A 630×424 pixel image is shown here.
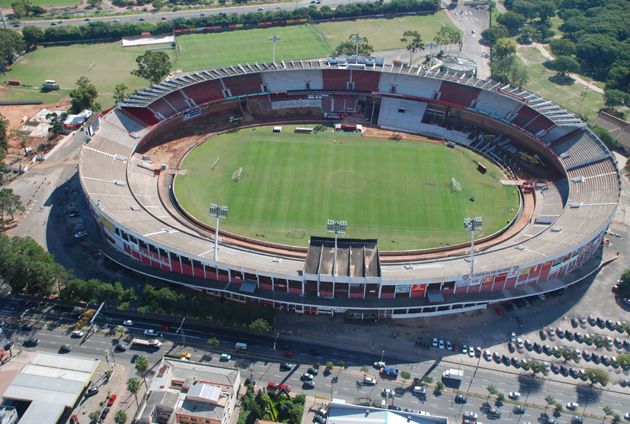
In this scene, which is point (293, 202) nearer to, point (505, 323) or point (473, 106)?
point (505, 323)

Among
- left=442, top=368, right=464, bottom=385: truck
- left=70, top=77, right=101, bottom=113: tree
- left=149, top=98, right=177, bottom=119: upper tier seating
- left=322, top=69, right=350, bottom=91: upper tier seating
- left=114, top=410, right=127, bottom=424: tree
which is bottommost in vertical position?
left=114, top=410, right=127, bottom=424: tree

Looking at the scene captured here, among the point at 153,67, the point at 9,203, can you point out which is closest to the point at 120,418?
the point at 9,203

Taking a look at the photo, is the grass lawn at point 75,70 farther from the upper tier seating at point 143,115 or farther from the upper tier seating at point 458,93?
the upper tier seating at point 458,93

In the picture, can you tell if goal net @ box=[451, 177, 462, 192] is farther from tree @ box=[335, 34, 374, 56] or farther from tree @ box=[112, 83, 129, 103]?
tree @ box=[112, 83, 129, 103]

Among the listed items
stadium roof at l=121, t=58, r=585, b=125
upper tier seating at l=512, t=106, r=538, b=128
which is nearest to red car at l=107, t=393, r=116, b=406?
stadium roof at l=121, t=58, r=585, b=125

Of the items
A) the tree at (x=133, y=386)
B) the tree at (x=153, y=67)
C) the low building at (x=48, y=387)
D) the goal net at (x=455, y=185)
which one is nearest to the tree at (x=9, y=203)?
the low building at (x=48, y=387)
